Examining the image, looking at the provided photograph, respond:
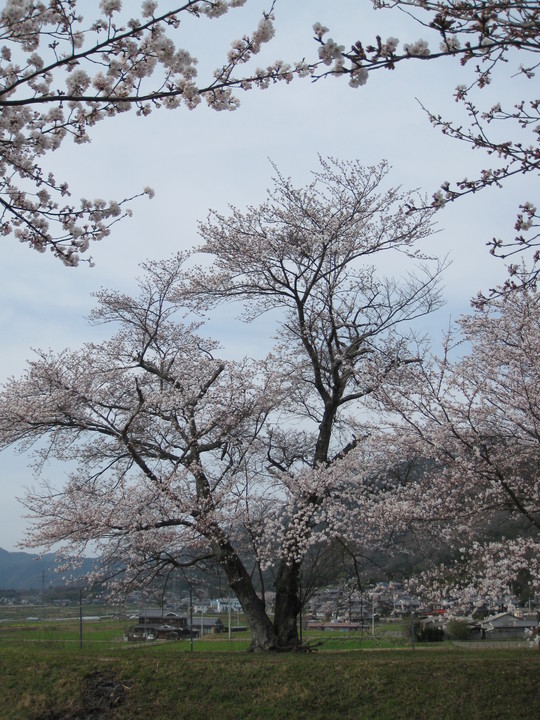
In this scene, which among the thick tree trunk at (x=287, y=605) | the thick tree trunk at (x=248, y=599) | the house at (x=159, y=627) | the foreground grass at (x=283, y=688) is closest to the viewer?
the foreground grass at (x=283, y=688)

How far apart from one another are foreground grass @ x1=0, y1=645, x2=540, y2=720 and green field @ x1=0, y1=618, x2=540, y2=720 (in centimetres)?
1

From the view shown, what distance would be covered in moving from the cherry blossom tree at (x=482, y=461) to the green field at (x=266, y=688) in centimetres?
109

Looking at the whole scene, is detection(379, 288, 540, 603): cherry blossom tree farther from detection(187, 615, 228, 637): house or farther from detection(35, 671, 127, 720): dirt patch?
detection(187, 615, 228, 637): house

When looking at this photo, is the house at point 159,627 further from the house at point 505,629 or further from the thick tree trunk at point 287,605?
the house at point 505,629

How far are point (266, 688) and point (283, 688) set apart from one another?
225mm

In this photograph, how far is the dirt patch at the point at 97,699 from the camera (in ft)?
26.1

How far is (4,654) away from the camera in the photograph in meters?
10.1

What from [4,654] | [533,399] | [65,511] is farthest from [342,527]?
[4,654]

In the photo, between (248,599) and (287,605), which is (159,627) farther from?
(287,605)

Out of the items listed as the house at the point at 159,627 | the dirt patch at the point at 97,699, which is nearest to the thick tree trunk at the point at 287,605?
the dirt patch at the point at 97,699

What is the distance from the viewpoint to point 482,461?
7.79 metres

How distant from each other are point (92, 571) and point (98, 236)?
8.16 m

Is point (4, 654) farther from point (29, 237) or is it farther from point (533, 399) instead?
point (533, 399)

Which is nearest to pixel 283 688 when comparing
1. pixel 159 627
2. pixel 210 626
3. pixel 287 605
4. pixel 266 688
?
pixel 266 688
